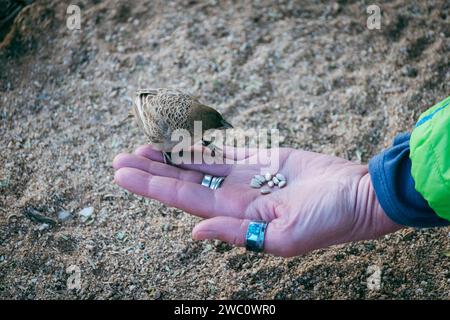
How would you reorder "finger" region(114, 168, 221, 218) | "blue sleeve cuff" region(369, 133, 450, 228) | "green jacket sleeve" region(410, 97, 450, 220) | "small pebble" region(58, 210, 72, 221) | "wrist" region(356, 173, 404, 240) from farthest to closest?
"small pebble" region(58, 210, 72, 221), "finger" region(114, 168, 221, 218), "wrist" region(356, 173, 404, 240), "blue sleeve cuff" region(369, 133, 450, 228), "green jacket sleeve" region(410, 97, 450, 220)

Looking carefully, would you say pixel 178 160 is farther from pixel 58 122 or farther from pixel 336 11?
pixel 336 11

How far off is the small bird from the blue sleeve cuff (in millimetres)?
1516

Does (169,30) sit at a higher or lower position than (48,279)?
higher

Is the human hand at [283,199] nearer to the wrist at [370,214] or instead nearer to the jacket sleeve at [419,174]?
the wrist at [370,214]

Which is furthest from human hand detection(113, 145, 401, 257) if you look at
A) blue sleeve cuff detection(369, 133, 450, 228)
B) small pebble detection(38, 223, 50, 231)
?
small pebble detection(38, 223, 50, 231)

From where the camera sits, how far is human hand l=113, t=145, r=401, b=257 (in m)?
3.46

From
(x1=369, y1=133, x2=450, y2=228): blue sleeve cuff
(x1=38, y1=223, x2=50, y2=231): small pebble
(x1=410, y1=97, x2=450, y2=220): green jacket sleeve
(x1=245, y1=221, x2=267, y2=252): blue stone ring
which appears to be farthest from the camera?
(x1=38, y1=223, x2=50, y2=231): small pebble

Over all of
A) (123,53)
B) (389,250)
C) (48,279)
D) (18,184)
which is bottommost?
(389,250)

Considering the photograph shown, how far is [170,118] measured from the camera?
4578 mm

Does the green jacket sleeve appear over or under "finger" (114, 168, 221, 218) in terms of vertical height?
over

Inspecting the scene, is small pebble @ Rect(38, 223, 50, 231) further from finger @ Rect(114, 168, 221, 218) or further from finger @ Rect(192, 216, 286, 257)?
finger @ Rect(192, 216, 286, 257)

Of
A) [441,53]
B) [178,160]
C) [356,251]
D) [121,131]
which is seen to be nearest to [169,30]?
[121,131]

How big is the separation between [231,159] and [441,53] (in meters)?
2.71
